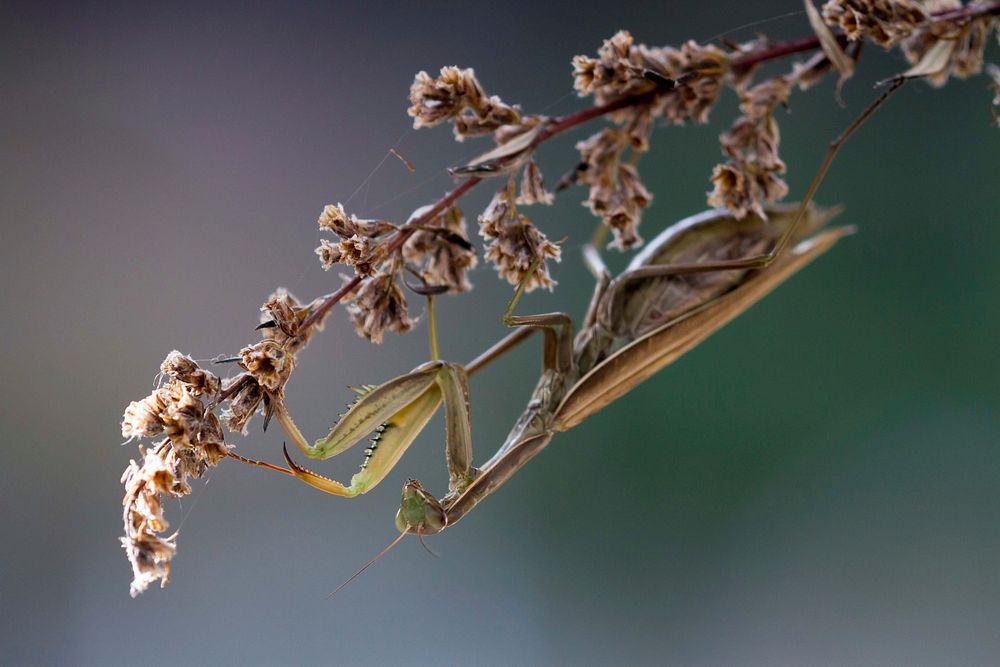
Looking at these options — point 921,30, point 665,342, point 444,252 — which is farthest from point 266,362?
point 921,30

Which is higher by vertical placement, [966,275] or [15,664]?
[15,664]

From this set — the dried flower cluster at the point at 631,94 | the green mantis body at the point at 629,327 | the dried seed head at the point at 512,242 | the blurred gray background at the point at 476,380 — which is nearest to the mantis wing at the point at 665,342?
the green mantis body at the point at 629,327

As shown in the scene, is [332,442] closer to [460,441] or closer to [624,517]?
[460,441]

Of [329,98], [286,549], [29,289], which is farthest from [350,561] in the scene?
[329,98]

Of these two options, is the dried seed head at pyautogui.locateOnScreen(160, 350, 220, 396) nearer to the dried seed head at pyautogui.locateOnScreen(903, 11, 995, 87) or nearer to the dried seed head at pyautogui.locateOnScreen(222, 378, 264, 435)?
the dried seed head at pyautogui.locateOnScreen(222, 378, 264, 435)

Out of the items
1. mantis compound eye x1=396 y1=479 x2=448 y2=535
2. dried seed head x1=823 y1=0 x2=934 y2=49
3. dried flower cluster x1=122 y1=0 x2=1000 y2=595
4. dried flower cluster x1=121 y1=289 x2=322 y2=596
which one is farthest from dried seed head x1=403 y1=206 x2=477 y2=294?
dried seed head x1=823 y1=0 x2=934 y2=49

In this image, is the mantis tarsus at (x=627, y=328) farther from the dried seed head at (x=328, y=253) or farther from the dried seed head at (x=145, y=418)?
the dried seed head at (x=145, y=418)

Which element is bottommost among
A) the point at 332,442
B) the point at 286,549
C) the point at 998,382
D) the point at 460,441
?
the point at 998,382

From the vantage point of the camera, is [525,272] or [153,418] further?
[525,272]
